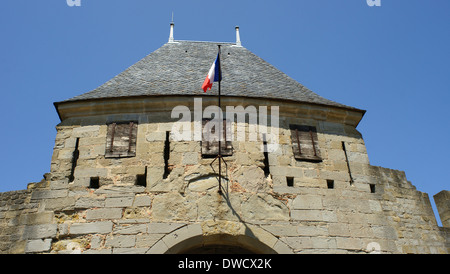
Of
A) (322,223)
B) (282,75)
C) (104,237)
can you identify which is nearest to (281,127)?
(322,223)

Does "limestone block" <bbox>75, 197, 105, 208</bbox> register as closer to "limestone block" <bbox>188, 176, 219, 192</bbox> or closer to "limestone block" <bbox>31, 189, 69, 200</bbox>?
"limestone block" <bbox>31, 189, 69, 200</bbox>

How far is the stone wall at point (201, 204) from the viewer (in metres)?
6.18

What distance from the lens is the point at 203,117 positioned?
729 cm

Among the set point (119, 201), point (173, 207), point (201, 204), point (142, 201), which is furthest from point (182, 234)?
point (119, 201)

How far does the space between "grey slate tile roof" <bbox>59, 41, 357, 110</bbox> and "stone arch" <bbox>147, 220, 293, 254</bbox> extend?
2.49m

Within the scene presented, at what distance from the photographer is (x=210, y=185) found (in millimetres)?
6613

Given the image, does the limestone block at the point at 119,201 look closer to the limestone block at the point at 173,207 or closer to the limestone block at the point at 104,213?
the limestone block at the point at 104,213

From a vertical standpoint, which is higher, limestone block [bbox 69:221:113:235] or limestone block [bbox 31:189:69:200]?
limestone block [bbox 31:189:69:200]

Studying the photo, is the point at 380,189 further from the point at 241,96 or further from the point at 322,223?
the point at 241,96

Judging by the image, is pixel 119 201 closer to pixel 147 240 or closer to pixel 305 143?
pixel 147 240

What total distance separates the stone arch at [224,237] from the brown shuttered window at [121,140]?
172cm

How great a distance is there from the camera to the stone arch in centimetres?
612

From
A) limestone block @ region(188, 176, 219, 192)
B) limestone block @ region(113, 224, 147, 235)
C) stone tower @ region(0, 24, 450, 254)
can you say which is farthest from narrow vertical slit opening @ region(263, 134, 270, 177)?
limestone block @ region(113, 224, 147, 235)
